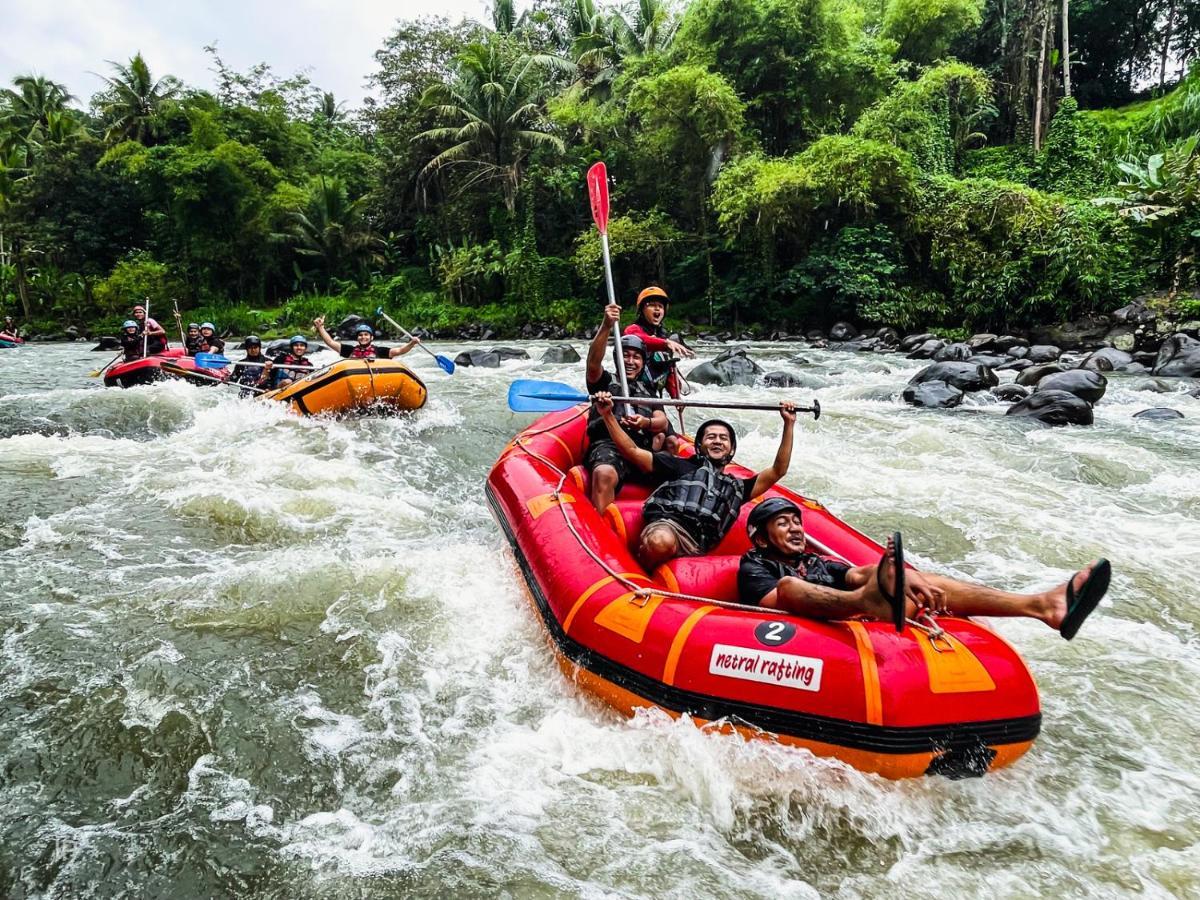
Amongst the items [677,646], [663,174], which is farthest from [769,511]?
[663,174]

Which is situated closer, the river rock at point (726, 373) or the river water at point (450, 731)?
the river water at point (450, 731)

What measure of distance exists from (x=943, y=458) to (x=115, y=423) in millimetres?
8249

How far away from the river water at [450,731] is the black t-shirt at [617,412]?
0.98 metres

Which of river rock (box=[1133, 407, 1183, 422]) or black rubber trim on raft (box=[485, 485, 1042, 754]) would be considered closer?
black rubber trim on raft (box=[485, 485, 1042, 754])

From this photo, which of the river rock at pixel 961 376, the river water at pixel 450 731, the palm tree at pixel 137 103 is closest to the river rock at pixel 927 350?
the river rock at pixel 961 376

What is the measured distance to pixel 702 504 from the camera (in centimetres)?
346

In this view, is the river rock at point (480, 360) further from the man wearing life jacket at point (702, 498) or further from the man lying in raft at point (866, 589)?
the man lying in raft at point (866, 589)

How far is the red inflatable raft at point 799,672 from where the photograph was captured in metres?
2.19

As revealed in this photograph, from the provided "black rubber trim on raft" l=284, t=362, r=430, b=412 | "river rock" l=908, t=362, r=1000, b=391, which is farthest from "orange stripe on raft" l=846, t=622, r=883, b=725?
"river rock" l=908, t=362, r=1000, b=391

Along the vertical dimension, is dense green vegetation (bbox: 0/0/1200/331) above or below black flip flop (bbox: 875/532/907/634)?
above

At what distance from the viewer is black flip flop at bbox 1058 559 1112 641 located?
2.04 m

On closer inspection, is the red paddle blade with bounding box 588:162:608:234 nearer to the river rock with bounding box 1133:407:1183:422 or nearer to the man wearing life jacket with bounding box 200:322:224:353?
the river rock with bounding box 1133:407:1183:422

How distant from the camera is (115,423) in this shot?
7637 millimetres

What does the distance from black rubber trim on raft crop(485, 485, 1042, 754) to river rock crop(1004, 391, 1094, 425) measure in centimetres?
636
